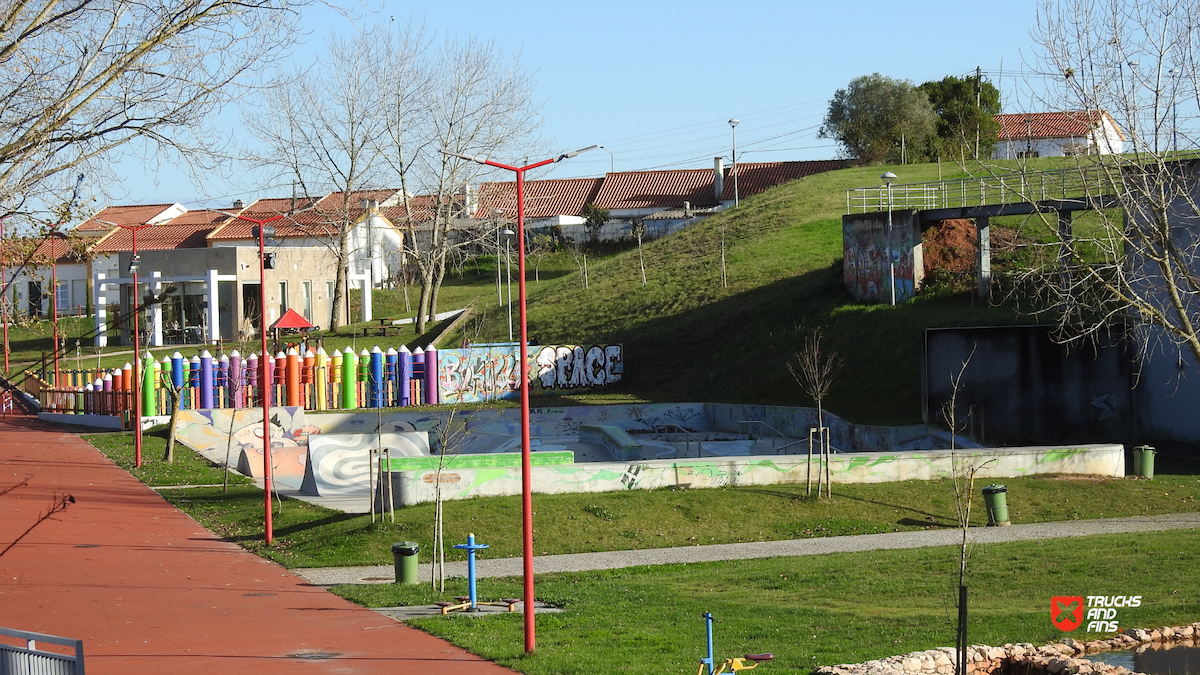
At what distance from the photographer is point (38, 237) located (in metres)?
12.2

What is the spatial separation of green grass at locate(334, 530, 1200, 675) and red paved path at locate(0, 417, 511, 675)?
0.84 metres

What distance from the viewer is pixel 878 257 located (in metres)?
43.8

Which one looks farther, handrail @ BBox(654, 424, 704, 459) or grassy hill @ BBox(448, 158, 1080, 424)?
grassy hill @ BBox(448, 158, 1080, 424)

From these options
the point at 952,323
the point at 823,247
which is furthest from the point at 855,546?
the point at 823,247

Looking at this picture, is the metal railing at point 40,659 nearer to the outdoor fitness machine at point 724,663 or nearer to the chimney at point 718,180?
the outdoor fitness machine at point 724,663

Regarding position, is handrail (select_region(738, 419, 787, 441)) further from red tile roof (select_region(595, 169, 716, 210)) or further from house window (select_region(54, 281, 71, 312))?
house window (select_region(54, 281, 71, 312))

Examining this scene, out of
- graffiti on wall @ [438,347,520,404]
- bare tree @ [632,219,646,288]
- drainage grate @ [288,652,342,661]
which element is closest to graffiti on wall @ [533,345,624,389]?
graffiti on wall @ [438,347,520,404]

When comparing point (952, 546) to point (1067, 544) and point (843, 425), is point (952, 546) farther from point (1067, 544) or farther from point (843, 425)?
point (843, 425)

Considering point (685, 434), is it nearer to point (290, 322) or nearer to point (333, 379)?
point (333, 379)

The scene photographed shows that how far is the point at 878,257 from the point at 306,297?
1274 inches

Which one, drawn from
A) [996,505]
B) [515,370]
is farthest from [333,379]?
[996,505]

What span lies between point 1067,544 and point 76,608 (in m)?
16.2

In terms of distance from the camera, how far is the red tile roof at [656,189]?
261ft

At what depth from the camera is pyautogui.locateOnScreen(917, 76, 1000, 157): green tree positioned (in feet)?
234
